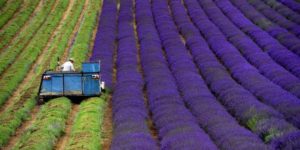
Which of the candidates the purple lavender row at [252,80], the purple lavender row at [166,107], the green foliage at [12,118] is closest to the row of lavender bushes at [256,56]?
the purple lavender row at [252,80]

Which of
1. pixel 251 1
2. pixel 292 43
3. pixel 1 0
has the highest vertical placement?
pixel 292 43

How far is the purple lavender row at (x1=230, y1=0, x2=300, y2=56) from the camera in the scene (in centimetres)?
2702

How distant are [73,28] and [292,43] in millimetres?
16725

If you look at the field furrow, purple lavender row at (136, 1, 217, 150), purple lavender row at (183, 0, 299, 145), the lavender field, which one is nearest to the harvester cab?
the lavender field

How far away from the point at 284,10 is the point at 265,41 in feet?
32.8

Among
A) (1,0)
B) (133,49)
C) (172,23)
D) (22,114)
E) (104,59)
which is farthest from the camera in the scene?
(1,0)

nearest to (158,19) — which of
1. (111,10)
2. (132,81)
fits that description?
(111,10)

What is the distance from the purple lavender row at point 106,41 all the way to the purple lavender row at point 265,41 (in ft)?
26.0

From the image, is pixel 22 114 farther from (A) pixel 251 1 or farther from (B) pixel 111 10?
(A) pixel 251 1

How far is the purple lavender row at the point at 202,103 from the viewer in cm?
1269

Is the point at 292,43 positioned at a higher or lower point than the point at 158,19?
higher

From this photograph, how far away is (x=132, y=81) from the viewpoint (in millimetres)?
21828

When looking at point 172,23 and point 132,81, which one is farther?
point 172,23

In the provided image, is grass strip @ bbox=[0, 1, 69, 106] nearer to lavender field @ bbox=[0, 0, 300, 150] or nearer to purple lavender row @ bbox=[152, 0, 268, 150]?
lavender field @ bbox=[0, 0, 300, 150]
